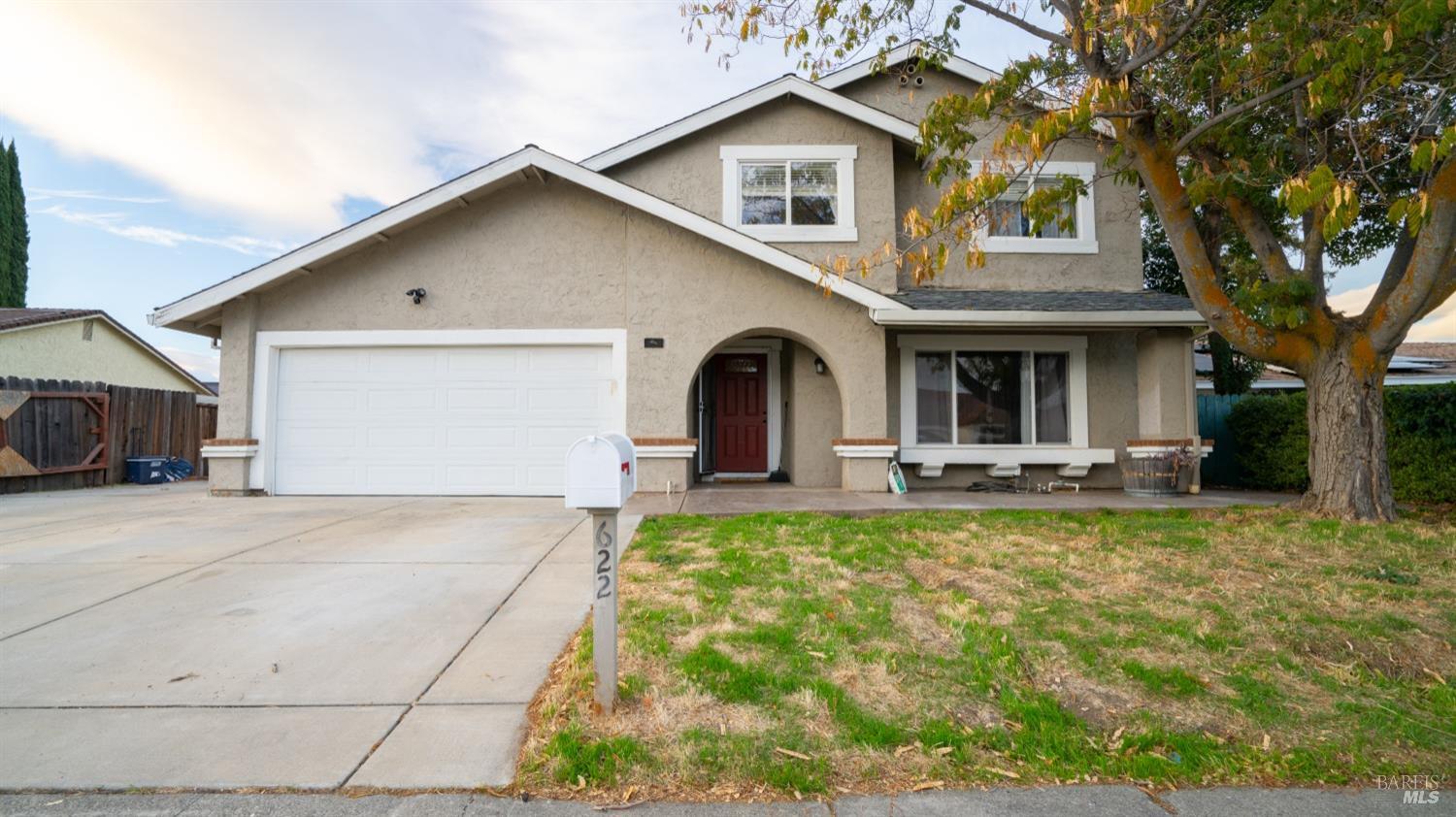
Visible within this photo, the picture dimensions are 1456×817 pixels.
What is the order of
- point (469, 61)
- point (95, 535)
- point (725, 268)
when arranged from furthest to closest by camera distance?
point (469, 61) → point (725, 268) → point (95, 535)

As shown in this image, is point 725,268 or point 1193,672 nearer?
point 1193,672

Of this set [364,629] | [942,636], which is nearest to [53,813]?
[364,629]

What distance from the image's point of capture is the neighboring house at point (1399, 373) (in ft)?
50.5

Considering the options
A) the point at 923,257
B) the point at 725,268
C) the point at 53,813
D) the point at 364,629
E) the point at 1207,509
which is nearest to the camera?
the point at 53,813

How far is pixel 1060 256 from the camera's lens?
439 inches

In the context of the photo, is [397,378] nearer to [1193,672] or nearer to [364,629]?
[364,629]

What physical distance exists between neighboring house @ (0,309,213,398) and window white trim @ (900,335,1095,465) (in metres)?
19.3

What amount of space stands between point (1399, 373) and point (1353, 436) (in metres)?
12.3

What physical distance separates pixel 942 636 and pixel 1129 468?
7.86 metres

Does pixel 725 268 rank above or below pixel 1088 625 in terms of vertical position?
above

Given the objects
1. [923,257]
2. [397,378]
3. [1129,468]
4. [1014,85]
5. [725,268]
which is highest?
[1014,85]

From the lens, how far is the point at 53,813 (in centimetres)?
235

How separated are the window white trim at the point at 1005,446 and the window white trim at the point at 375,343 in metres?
4.47

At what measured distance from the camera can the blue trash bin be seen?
13.3m
